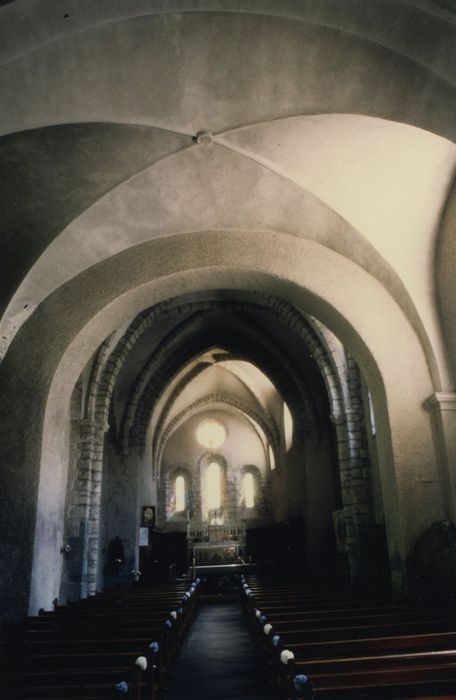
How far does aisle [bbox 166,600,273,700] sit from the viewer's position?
18.1 feet

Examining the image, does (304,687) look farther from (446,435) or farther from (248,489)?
(248,489)

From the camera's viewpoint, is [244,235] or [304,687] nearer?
[304,687]

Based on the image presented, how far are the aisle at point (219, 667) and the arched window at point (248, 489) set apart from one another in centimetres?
1597

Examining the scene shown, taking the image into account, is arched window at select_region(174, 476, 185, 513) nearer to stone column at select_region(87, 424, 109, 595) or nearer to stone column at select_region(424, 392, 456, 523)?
stone column at select_region(87, 424, 109, 595)

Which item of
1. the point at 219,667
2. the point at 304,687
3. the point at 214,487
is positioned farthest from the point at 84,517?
the point at 214,487

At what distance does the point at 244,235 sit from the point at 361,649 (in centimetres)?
607

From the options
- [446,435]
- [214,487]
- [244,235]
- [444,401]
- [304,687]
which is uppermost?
[244,235]

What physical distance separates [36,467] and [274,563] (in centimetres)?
1238

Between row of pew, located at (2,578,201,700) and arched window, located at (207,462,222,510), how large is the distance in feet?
63.8

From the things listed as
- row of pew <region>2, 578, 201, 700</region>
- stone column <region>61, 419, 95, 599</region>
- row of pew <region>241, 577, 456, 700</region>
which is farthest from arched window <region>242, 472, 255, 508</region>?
row of pew <region>241, 577, 456, 700</region>

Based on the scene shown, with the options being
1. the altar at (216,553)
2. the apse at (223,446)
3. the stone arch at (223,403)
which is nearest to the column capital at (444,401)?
the apse at (223,446)

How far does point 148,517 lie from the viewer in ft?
57.2

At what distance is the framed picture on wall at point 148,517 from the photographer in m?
17.3

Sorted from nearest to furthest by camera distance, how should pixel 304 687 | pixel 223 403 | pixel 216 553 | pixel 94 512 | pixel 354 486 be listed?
pixel 304 687, pixel 354 486, pixel 94 512, pixel 216 553, pixel 223 403
